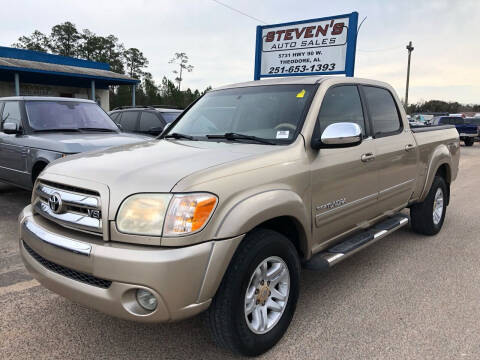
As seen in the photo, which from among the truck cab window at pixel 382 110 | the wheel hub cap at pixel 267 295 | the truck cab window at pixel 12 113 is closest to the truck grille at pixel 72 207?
the wheel hub cap at pixel 267 295

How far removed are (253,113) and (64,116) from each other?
14.1 feet

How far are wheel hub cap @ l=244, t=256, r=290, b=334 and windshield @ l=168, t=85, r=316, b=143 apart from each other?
95 cm

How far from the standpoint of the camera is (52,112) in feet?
21.5

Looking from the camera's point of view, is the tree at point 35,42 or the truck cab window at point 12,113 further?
the tree at point 35,42

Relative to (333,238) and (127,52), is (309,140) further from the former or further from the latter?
(127,52)

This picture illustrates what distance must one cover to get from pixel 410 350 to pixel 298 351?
739 millimetres

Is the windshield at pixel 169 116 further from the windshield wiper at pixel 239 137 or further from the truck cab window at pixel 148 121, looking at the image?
the windshield wiper at pixel 239 137

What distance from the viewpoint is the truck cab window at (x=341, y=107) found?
3345 millimetres

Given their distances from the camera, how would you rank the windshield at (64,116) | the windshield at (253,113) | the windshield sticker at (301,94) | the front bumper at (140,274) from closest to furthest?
the front bumper at (140,274), the windshield at (253,113), the windshield sticker at (301,94), the windshield at (64,116)

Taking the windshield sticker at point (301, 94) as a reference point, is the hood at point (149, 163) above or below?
below

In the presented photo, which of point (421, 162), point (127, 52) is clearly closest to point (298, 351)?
point (421, 162)

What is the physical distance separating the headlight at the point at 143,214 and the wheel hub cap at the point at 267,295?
694 millimetres

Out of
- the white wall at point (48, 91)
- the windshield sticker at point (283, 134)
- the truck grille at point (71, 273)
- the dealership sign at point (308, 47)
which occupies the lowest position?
the truck grille at point (71, 273)

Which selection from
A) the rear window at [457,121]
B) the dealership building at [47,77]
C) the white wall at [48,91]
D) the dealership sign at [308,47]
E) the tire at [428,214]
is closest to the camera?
the tire at [428,214]
